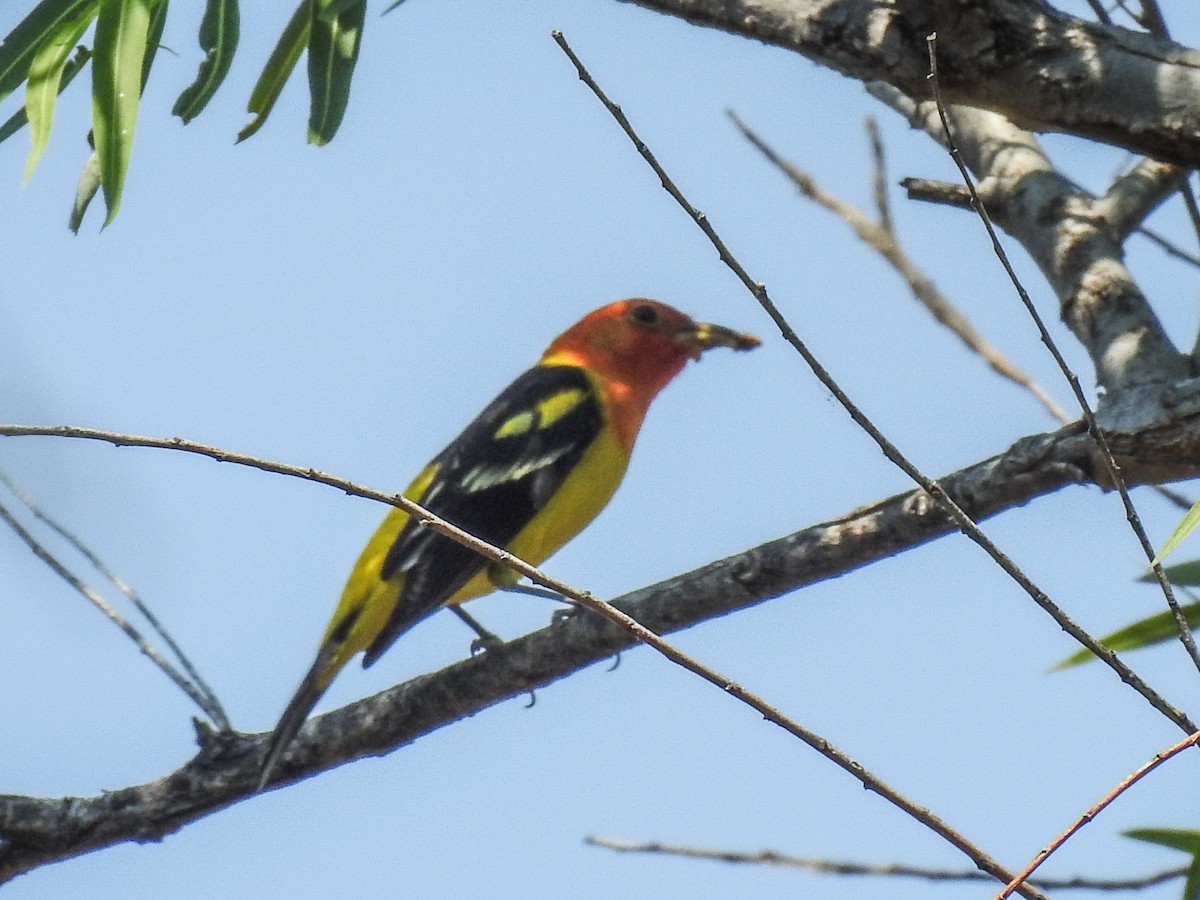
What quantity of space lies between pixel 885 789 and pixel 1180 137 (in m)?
1.77

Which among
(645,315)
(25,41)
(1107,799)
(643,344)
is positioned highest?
(645,315)

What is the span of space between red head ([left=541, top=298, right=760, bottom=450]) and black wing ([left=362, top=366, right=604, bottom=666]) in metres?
0.20

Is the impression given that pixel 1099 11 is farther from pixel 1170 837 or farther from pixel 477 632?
pixel 477 632

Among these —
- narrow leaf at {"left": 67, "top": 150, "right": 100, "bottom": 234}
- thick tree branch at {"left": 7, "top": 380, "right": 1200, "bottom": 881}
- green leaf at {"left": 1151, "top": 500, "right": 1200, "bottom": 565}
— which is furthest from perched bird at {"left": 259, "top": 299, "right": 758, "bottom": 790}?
green leaf at {"left": 1151, "top": 500, "right": 1200, "bottom": 565}

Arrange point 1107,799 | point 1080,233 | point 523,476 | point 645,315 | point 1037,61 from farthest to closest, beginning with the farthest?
1. point 645,315
2. point 523,476
3. point 1080,233
4. point 1037,61
5. point 1107,799

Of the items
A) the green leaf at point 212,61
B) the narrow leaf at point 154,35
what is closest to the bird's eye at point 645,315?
the green leaf at point 212,61

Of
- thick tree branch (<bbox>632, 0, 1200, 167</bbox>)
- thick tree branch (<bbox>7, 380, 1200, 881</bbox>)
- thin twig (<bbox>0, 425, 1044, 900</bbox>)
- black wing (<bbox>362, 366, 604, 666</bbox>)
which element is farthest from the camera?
black wing (<bbox>362, 366, 604, 666</bbox>)

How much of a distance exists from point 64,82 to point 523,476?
2.49 m

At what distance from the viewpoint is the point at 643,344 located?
7.00m

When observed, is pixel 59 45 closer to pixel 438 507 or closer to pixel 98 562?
pixel 98 562

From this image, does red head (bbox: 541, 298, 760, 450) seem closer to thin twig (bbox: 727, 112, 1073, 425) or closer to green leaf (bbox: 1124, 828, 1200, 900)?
thin twig (bbox: 727, 112, 1073, 425)

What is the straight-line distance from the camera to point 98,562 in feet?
14.2

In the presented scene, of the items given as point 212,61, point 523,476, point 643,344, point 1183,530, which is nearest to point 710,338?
point 643,344

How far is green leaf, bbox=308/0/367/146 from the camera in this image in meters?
4.04
